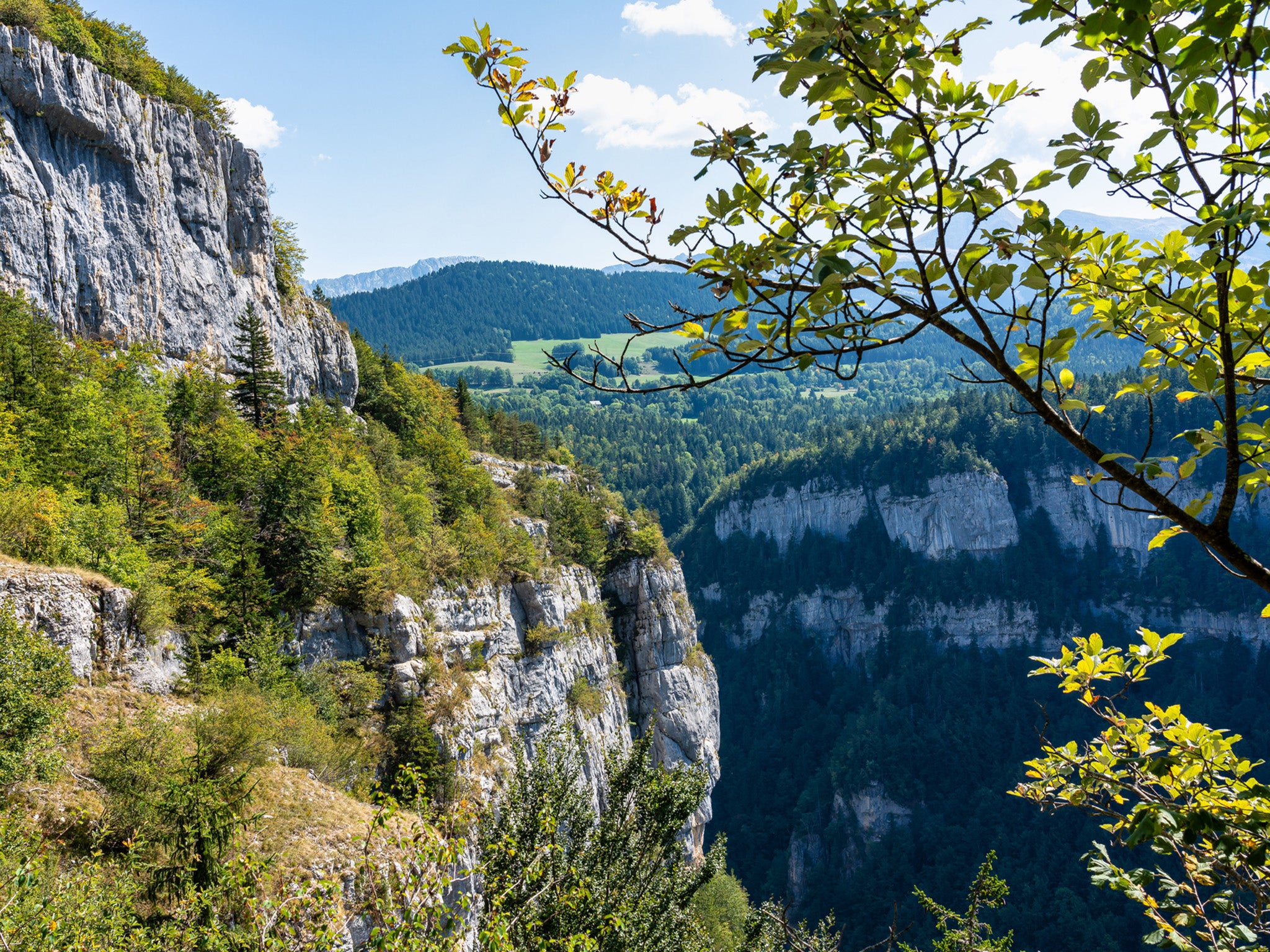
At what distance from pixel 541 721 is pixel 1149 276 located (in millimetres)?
26023

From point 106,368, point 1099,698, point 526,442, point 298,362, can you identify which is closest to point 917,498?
point 526,442

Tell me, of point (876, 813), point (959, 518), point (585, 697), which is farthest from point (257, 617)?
point (959, 518)

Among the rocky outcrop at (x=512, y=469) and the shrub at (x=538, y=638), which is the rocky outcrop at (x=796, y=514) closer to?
the rocky outcrop at (x=512, y=469)

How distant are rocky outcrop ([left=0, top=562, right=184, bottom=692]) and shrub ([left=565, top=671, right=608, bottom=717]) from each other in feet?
57.0

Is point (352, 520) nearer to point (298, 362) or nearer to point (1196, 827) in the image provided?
point (298, 362)

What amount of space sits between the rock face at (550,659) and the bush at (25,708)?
8.95 meters

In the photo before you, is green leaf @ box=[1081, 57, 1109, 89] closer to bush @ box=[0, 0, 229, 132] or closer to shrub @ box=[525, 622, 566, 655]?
shrub @ box=[525, 622, 566, 655]

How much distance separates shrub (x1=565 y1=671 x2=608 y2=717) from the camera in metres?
28.8

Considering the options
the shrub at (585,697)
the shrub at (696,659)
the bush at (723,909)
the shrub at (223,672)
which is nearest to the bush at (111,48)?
the shrub at (223,672)

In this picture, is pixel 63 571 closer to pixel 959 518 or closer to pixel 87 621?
pixel 87 621

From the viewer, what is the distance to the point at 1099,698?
3350 millimetres

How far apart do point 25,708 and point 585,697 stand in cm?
2242

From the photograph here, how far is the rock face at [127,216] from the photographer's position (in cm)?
2173

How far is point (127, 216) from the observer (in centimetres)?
2534
